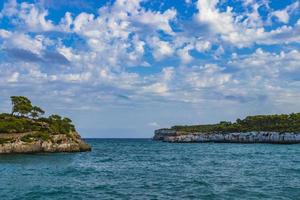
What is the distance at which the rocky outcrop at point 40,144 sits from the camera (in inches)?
4584

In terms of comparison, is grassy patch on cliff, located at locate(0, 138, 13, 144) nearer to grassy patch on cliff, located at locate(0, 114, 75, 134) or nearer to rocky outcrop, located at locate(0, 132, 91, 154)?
rocky outcrop, located at locate(0, 132, 91, 154)

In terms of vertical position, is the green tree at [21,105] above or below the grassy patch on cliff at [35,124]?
above

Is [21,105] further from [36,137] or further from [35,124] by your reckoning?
[36,137]

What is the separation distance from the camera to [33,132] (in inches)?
4948

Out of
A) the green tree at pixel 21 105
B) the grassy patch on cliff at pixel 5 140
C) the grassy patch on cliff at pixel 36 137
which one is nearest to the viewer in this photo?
the grassy patch on cliff at pixel 5 140

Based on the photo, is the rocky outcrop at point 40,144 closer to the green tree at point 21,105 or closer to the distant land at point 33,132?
the distant land at point 33,132

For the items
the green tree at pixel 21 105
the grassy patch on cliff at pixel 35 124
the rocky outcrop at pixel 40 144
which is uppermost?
the green tree at pixel 21 105

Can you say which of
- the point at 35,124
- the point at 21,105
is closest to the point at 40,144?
the point at 35,124

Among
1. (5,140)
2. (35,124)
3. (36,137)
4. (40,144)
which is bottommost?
(40,144)

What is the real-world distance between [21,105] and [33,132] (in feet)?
88.9

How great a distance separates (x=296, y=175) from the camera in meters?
62.8

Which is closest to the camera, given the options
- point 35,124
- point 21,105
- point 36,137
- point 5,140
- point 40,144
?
point 5,140

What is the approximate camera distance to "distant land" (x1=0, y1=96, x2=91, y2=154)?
390 ft

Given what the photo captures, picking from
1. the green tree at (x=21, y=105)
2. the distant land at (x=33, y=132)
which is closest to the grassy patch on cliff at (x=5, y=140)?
the distant land at (x=33, y=132)
